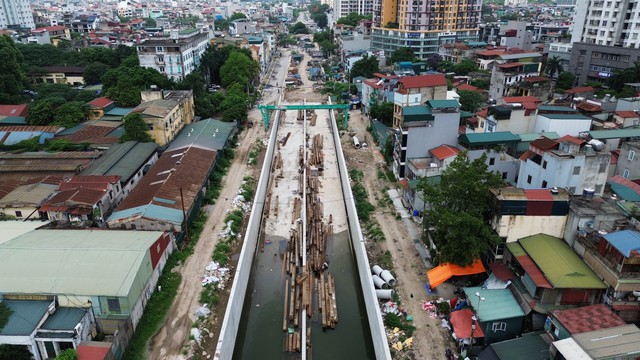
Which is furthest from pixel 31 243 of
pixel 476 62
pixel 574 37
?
pixel 574 37

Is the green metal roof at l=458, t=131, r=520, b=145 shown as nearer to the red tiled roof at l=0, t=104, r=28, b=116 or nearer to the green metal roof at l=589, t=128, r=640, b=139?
the green metal roof at l=589, t=128, r=640, b=139

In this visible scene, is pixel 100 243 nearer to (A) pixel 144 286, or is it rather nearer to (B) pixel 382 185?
(A) pixel 144 286

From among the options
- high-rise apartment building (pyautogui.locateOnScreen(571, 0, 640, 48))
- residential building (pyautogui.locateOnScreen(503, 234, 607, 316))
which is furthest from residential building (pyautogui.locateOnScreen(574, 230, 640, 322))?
high-rise apartment building (pyautogui.locateOnScreen(571, 0, 640, 48))

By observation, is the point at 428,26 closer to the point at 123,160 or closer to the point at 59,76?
the point at 59,76

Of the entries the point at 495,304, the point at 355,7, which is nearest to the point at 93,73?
the point at 495,304

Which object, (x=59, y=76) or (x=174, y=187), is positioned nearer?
(x=174, y=187)

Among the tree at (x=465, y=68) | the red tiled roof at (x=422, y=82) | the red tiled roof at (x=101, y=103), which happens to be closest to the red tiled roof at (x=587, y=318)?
the red tiled roof at (x=422, y=82)
